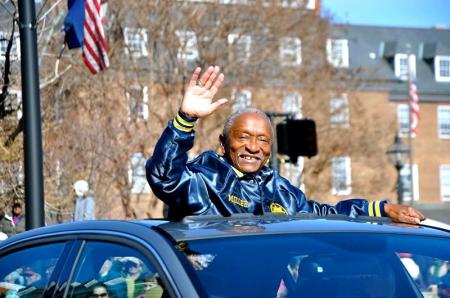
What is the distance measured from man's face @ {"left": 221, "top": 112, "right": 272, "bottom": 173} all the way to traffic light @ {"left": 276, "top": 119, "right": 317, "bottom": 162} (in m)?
10.2

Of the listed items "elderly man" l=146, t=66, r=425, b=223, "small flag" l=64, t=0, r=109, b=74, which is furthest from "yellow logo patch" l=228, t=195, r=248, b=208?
"small flag" l=64, t=0, r=109, b=74

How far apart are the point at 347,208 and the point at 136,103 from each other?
2388cm

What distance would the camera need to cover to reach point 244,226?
14.4ft

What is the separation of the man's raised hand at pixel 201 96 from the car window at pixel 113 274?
3.14 feet

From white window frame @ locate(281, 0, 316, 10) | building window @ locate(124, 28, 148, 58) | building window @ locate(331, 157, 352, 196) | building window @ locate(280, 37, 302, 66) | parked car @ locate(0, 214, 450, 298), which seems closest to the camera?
parked car @ locate(0, 214, 450, 298)

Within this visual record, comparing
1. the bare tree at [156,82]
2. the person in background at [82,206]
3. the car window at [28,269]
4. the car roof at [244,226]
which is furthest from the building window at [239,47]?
the car roof at [244,226]

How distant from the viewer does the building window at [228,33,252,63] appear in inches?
1243

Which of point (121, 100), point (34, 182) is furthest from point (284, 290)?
point (121, 100)

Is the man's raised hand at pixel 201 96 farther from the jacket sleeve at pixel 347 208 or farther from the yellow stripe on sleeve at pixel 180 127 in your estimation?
the jacket sleeve at pixel 347 208

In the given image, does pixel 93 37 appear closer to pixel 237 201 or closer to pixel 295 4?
pixel 237 201

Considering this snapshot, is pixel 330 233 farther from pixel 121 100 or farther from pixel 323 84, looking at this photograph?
pixel 323 84

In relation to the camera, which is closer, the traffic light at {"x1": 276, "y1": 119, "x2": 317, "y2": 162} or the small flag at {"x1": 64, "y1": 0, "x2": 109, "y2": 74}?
the small flag at {"x1": 64, "y1": 0, "x2": 109, "y2": 74}

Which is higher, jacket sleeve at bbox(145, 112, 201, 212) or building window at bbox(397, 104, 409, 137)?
jacket sleeve at bbox(145, 112, 201, 212)

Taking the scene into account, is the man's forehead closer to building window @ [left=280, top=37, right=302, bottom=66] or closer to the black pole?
the black pole
